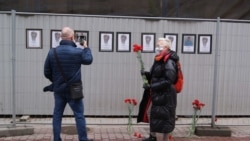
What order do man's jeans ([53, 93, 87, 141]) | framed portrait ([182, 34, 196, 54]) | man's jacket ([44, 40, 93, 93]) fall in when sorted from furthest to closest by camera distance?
framed portrait ([182, 34, 196, 54]) < man's jeans ([53, 93, 87, 141]) < man's jacket ([44, 40, 93, 93])

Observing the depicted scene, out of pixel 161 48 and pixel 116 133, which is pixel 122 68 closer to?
pixel 116 133

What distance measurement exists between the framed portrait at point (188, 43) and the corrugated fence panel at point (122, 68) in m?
0.08

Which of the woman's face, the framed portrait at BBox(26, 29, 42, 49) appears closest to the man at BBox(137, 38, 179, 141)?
the woman's face

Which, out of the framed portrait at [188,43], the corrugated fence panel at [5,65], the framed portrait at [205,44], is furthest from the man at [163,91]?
the corrugated fence panel at [5,65]

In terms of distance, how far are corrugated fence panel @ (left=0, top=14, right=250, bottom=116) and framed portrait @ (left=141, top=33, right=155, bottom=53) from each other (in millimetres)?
83

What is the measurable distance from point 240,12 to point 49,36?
13.7 ft

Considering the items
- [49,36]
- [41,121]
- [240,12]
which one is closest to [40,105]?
[41,121]

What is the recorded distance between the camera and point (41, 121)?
24.2 ft

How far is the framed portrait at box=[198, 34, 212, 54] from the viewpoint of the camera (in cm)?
777

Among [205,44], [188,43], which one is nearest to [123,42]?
[188,43]

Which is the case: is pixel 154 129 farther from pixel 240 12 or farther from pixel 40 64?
pixel 240 12

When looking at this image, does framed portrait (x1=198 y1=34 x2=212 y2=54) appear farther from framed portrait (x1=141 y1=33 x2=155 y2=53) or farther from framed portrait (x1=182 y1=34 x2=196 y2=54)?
framed portrait (x1=141 y1=33 x2=155 y2=53)

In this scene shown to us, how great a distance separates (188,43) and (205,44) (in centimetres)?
35

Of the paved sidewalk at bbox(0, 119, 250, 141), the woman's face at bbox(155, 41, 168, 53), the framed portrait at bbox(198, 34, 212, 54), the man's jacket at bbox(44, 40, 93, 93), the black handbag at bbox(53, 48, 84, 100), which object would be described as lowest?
the paved sidewalk at bbox(0, 119, 250, 141)
